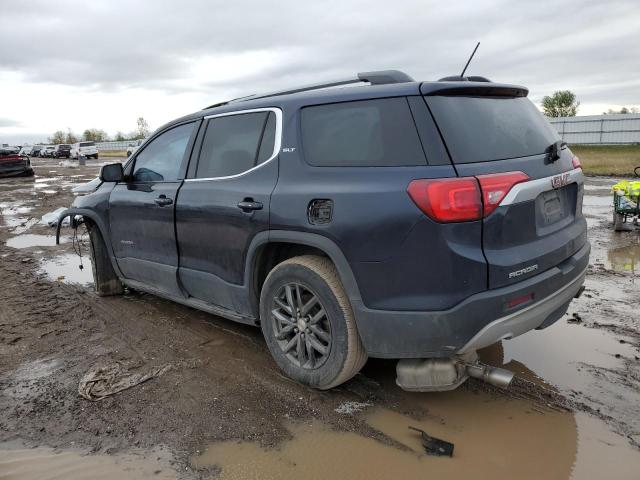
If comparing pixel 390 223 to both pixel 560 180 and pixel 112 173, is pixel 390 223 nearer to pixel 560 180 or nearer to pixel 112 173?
pixel 560 180

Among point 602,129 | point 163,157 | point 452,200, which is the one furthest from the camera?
point 602,129

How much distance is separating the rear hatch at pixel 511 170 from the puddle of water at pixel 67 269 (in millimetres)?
5135

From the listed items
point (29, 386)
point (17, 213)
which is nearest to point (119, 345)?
point (29, 386)

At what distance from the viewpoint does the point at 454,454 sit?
2.79 m

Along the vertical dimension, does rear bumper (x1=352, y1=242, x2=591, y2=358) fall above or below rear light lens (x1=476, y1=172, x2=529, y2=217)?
below

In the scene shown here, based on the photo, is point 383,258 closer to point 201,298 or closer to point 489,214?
point 489,214

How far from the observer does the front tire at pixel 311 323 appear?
122 inches

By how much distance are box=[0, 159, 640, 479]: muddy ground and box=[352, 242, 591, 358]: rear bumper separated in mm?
529

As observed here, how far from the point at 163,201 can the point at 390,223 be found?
2.36m

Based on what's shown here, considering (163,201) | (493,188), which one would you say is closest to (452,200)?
(493,188)

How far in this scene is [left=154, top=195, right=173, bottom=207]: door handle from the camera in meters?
4.34

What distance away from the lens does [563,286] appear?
3191 mm

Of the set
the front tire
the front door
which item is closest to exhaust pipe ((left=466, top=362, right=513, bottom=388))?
the front tire

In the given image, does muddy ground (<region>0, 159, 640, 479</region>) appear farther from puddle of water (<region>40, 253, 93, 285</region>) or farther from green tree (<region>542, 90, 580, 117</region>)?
green tree (<region>542, 90, 580, 117</region>)
